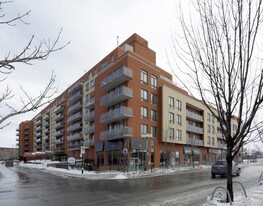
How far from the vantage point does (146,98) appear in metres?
48.5

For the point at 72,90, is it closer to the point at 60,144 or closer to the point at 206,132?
the point at 60,144

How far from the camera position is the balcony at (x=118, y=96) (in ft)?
144

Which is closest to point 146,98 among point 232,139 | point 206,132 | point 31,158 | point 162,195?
point 206,132

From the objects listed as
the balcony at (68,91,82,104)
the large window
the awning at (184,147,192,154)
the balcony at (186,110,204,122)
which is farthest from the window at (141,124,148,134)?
the balcony at (68,91,82,104)

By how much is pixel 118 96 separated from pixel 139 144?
25.3 feet

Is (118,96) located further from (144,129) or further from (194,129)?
(194,129)

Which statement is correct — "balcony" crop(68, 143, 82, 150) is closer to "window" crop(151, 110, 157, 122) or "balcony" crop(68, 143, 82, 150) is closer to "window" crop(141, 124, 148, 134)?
"window" crop(151, 110, 157, 122)

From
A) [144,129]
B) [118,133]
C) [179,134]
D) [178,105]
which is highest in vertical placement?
[178,105]

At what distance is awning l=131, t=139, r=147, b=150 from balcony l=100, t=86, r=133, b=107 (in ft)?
21.1

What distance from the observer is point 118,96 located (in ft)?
147

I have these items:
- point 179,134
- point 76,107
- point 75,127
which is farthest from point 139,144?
point 76,107

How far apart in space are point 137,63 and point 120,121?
931 centimetres

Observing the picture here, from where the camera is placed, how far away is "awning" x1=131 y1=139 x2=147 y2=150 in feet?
144

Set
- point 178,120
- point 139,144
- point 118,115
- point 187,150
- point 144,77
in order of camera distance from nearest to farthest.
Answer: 1. point 118,115
2. point 139,144
3. point 144,77
4. point 178,120
5. point 187,150
